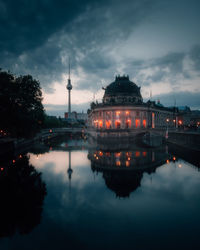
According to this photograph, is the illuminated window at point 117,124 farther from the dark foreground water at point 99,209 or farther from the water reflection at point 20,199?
the water reflection at point 20,199

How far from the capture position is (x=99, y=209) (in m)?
16.3

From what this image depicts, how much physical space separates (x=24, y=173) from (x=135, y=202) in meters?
19.1

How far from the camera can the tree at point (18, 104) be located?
113ft

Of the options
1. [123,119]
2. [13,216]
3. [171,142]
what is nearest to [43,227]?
[13,216]

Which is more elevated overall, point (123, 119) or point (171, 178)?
point (123, 119)

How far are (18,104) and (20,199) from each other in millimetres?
28945

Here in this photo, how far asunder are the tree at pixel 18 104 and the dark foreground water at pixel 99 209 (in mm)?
13000

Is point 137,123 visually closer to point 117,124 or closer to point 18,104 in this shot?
point 117,124

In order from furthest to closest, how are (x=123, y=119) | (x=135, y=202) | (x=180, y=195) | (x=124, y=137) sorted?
1. (x=123, y=119)
2. (x=124, y=137)
3. (x=180, y=195)
4. (x=135, y=202)

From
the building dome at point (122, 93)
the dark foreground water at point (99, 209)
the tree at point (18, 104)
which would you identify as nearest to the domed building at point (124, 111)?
the building dome at point (122, 93)

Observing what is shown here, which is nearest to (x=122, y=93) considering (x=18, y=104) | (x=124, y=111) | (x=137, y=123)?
(x=124, y=111)

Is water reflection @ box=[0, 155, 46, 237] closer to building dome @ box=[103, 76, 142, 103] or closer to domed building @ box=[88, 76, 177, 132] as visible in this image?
domed building @ box=[88, 76, 177, 132]

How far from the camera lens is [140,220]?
46.6 ft

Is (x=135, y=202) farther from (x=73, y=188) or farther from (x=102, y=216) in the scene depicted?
(x=73, y=188)
